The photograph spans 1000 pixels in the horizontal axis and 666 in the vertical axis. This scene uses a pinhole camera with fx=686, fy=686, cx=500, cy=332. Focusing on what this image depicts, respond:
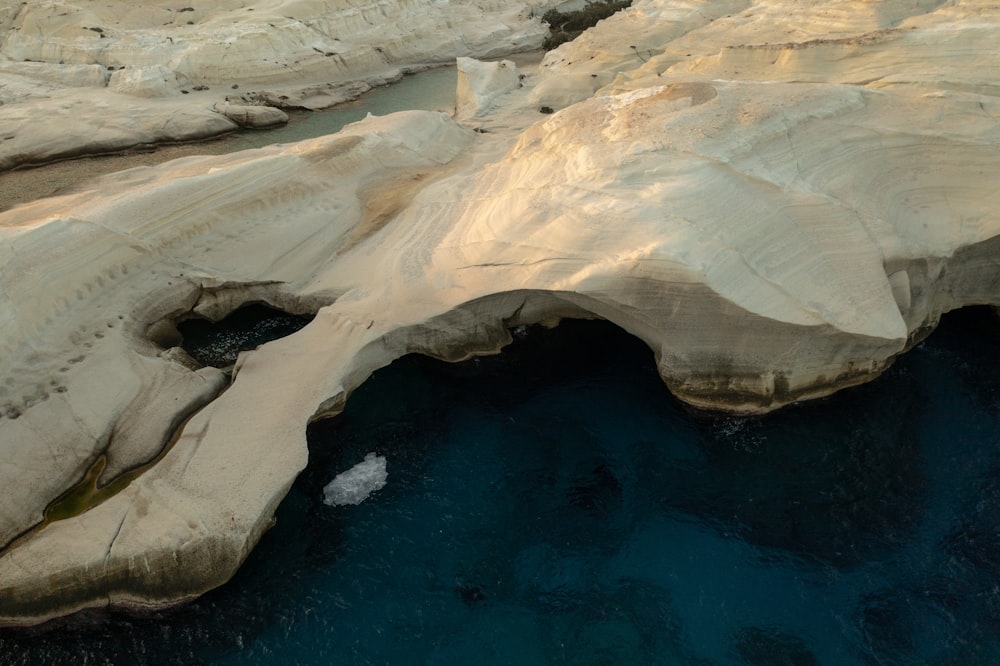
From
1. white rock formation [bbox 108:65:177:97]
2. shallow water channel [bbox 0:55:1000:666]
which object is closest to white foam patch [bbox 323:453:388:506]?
shallow water channel [bbox 0:55:1000:666]

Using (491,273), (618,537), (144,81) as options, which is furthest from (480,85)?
(618,537)

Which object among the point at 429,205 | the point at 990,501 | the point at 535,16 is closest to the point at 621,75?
the point at 429,205

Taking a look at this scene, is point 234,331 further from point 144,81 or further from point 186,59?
point 186,59

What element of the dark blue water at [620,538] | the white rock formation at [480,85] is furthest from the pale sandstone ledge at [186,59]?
the dark blue water at [620,538]

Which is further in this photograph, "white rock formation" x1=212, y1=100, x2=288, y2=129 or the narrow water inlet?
Result: "white rock formation" x1=212, y1=100, x2=288, y2=129

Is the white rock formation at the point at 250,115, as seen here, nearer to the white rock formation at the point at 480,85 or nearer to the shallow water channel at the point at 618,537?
the white rock formation at the point at 480,85

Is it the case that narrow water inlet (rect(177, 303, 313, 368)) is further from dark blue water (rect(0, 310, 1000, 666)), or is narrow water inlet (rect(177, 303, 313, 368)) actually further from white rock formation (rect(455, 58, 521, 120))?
white rock formation (rect(455, 58, 521, 120))

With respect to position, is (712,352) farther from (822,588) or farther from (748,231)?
(822,588)
